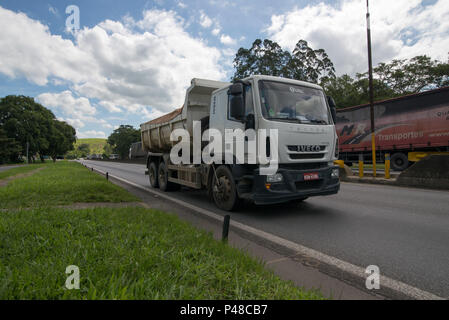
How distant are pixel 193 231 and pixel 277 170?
2.06 m

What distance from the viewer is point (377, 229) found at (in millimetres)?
4129

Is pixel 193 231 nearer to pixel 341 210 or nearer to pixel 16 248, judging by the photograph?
pixel 16 248

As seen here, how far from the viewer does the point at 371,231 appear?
4.04m

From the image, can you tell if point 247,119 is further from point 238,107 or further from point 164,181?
point 164,181

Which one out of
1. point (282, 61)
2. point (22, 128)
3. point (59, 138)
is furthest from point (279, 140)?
point (59, 138)

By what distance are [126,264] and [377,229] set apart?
3827 mm

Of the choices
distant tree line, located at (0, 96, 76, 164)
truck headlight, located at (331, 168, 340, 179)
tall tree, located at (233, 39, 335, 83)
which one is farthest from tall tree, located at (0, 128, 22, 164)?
truck headlight, located at (331, 168, 340, 179)

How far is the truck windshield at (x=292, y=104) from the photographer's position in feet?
16.6

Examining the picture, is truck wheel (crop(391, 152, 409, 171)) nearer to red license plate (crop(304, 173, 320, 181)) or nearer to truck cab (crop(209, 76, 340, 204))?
truck cab (crop(209, 76, 340, 204))

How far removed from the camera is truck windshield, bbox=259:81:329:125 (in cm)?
505

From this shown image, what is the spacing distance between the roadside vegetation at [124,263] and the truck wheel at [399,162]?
14.8m

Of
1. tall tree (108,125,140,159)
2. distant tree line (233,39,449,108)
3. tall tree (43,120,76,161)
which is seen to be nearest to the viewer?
distant tree line (233,39,449,108)
